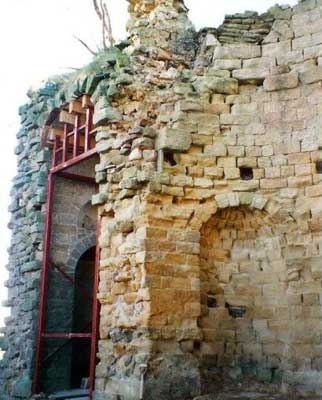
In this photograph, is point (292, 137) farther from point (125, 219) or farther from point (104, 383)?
point (104, 383)

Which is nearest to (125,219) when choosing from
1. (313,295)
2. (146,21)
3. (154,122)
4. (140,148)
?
(140,148)

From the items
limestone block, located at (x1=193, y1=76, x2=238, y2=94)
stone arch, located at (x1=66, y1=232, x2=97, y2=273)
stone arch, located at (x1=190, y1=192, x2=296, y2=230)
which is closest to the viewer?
stone arch, located at (x1=190, y1=192, x2=296, y2=230)

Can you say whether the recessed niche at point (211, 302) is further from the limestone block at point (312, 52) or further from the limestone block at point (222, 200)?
the limestone block at point (312, 52)

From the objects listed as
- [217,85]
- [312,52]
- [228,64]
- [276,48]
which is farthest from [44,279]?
[312,52]

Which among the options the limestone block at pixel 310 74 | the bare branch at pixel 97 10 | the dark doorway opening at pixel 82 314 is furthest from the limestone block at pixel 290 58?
the dark doorway opening at pixel 82 314

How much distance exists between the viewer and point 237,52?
6.74 meters

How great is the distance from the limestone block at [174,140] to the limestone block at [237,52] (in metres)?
1.21

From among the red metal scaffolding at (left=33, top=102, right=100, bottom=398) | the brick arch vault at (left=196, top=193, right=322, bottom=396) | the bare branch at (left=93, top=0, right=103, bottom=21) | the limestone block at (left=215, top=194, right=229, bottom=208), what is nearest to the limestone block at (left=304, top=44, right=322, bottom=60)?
the brick arch vault at (left=196, top=193, right=322, bottom=396)

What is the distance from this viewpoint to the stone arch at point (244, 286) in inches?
236

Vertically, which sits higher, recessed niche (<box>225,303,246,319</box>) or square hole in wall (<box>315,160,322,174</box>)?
square hole in wall (<box>315,160,322,174</box>)

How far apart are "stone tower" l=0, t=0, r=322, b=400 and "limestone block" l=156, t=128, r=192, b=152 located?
0.02 m

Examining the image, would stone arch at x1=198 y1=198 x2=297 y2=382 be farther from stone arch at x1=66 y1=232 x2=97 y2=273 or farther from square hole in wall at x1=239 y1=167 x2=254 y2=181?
stone arch at x1=66 y1=232 x2=97 y2=273

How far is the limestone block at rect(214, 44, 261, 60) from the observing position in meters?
6.72

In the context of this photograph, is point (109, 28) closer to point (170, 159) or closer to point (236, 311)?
point (170, 159)
